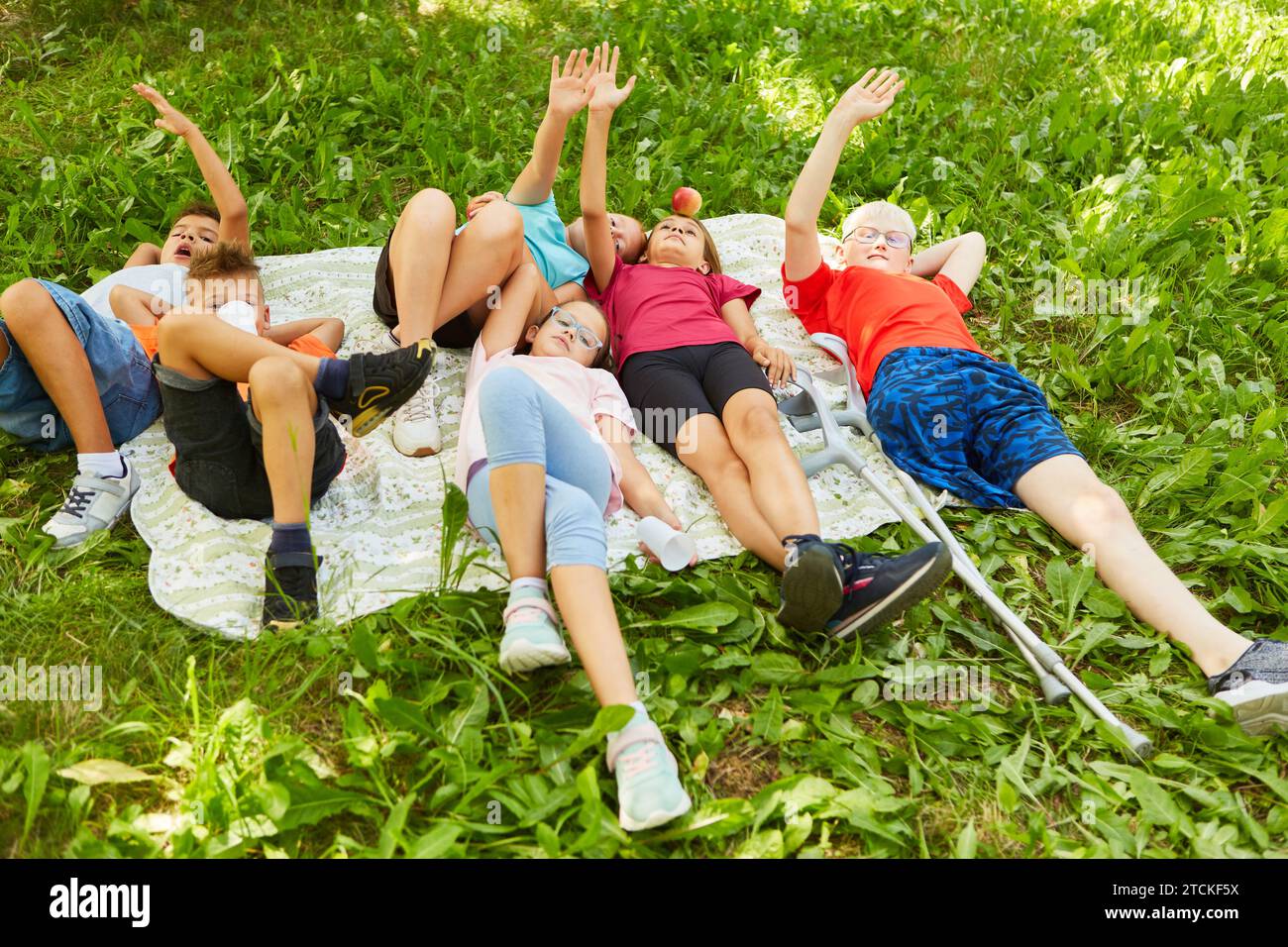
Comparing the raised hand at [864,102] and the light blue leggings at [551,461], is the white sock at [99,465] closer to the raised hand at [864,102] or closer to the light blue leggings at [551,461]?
the light blue leggings at [551,461]

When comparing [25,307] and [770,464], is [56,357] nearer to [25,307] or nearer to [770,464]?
[25,307]

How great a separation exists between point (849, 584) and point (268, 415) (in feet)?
5.34

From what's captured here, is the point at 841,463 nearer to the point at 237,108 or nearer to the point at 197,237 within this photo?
the point at 197,237

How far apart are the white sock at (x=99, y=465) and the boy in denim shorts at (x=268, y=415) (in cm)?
25

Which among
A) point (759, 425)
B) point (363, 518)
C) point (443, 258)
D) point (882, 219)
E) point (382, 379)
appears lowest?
point (363, 518)

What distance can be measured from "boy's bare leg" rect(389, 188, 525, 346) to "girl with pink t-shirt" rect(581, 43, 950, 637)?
38 cm

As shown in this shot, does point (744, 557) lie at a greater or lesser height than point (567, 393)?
lesser

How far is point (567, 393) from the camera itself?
10.6 ft

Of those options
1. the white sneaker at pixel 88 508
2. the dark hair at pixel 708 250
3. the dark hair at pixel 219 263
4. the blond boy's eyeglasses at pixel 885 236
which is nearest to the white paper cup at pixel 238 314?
the dark hair at pixel 219 263

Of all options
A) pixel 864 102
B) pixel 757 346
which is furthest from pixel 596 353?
pixel 864 102

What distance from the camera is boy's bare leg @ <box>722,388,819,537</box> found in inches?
117

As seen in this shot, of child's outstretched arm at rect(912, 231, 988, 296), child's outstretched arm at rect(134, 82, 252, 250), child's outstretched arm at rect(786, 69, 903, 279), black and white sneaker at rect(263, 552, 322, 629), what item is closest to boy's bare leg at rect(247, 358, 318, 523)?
black and white sneaker at rect(263, 552, 322, 629)

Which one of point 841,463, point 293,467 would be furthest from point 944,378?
point 293,467
